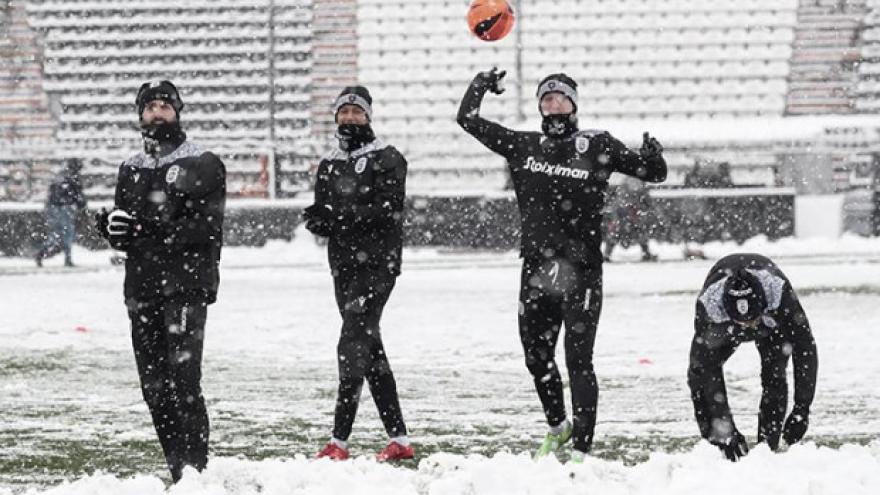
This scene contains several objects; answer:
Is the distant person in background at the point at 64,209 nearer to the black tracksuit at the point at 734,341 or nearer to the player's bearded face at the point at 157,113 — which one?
the player's bearded face at the point at 157,113

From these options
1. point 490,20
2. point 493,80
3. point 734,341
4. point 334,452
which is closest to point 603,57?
point 490,20

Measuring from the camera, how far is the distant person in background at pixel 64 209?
23656mm

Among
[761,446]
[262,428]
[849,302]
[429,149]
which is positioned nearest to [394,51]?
[429,149]

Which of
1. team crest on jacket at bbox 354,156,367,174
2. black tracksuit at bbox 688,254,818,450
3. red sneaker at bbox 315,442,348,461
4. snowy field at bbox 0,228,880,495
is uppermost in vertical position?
team crest on jacket at bbox 354,156,367,174

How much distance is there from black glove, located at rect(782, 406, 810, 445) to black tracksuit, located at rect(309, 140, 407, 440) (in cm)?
177

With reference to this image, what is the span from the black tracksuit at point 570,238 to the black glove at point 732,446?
2.27 ft

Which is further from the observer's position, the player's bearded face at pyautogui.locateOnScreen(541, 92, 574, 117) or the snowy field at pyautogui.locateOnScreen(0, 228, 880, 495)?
the player's bearded face at pyautogui.locateOnScreen(541, 92, 574, 117)

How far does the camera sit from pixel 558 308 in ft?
24.1

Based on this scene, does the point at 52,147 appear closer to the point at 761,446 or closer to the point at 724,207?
the point at 724,207

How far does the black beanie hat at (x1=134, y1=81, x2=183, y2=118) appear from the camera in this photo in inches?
254

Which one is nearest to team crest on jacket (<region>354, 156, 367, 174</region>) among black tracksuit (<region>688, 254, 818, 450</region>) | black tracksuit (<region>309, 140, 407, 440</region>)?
black tracksuit (<region>309, 140, 407, 440</region>)

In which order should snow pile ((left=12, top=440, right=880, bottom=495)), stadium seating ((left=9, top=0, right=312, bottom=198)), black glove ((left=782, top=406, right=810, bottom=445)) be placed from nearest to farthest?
snow pile ((left=12, top=440, right=880, bottom=495)) < black glove ((left=782, top=406, right=810, bottom=445)) < stadium seating ((left=9, top=0, right=312, bottom=198))

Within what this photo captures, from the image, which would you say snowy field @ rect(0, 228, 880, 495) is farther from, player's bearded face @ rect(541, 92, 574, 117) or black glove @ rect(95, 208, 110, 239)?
player's bearded face @ rect(541, 92, 574, 117)

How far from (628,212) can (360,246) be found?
1844cm
